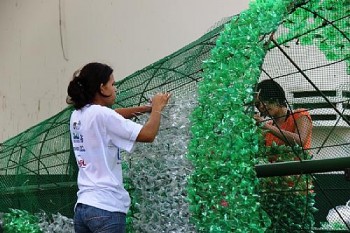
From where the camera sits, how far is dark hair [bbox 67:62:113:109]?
2.94m

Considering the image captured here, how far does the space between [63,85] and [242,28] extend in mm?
4939

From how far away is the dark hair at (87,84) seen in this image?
2.94m

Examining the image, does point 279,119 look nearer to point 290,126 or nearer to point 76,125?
point 290,126

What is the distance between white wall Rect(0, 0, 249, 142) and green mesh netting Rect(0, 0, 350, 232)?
269 cm

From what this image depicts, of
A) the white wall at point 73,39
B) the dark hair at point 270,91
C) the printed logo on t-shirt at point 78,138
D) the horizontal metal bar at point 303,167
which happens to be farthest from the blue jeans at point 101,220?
the white wall at point 73,39

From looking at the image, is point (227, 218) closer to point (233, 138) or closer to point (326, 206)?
point (233, 138)

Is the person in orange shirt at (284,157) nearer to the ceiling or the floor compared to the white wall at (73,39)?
nearer to the floor

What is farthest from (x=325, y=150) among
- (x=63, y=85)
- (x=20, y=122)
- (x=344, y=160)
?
(x=20, y=122)

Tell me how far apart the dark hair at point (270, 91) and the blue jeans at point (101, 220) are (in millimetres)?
800

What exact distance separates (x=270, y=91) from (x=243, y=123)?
512 millimetres

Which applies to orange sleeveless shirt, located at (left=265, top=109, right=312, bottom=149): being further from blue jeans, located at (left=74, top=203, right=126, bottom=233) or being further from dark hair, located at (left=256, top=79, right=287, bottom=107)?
blue jeans, located at (left=74, top=203, right=126, bottom=233)

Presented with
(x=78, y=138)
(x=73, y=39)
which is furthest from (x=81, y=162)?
(x=73, y=39)

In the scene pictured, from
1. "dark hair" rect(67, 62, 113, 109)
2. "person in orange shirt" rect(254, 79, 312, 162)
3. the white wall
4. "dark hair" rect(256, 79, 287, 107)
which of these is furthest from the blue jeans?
the white wall

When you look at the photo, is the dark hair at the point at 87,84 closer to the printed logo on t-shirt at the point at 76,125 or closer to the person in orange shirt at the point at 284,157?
the printed logo on t-shirt at the point at 76,125
